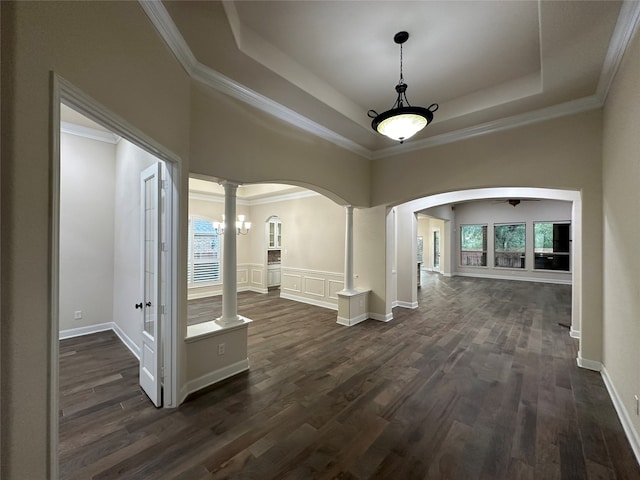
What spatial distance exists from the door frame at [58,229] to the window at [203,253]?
18.1ft

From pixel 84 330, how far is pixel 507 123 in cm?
766

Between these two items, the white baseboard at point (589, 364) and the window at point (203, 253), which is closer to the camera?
the white baseboard at point (589, 364)

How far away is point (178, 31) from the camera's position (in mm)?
2252

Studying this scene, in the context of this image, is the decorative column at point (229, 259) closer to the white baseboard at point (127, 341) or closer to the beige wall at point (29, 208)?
the white baseboard at point (127, 341)

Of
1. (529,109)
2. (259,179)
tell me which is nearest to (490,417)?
(259,179)

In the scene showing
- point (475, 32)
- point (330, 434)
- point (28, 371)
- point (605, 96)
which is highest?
point (475, 32)

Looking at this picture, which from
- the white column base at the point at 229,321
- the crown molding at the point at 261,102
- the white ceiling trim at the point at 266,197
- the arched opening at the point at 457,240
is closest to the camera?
the crown molding at the point at 261,102

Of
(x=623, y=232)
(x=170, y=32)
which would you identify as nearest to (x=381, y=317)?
(x=623, y=232)

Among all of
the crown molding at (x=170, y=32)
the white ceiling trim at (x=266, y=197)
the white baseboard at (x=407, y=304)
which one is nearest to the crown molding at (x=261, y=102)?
the crown molding at (x=170, y=32)

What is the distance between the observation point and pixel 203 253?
8047 millimetres

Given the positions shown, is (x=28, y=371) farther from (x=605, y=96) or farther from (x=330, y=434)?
(x=605, y=96)

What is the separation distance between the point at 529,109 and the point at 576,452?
3.87m

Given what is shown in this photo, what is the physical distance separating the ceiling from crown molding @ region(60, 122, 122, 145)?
3.19 metres

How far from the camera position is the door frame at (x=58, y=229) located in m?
1.18
